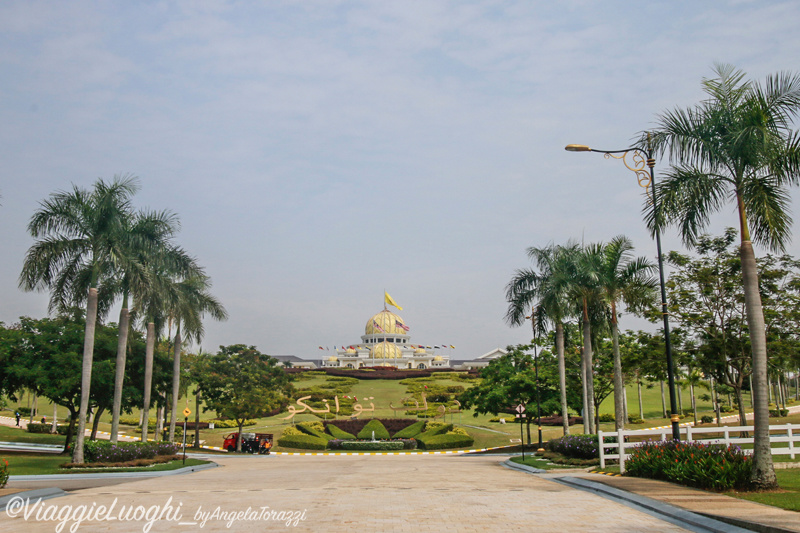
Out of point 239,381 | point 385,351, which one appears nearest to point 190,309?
point 239,381

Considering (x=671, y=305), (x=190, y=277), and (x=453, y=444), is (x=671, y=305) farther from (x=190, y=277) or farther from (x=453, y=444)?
(x=190, y=277)

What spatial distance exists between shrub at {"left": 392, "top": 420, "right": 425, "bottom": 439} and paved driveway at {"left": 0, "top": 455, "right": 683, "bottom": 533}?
33.6 m

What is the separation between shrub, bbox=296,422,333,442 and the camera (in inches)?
2062

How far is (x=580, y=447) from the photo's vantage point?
26438mm

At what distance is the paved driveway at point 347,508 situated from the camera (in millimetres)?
11062

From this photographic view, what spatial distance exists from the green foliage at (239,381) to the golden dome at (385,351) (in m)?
75.6

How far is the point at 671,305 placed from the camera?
32750mm

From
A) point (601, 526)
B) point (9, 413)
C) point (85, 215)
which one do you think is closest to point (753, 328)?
point (601, 526)

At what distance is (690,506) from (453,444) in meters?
37.3

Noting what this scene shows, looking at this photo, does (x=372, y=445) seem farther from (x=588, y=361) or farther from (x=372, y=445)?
(x=588, y=361)

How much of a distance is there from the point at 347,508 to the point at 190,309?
2458 cm

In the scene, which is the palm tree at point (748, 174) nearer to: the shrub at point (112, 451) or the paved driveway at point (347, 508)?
the paved driveway at point (347, 508)

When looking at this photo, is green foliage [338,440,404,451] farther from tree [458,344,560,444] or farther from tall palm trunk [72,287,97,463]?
tall palm trunk [72,287,97,463]

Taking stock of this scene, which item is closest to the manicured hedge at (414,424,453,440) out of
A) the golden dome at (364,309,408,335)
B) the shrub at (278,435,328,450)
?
the shrub at (278,435,328,450)
